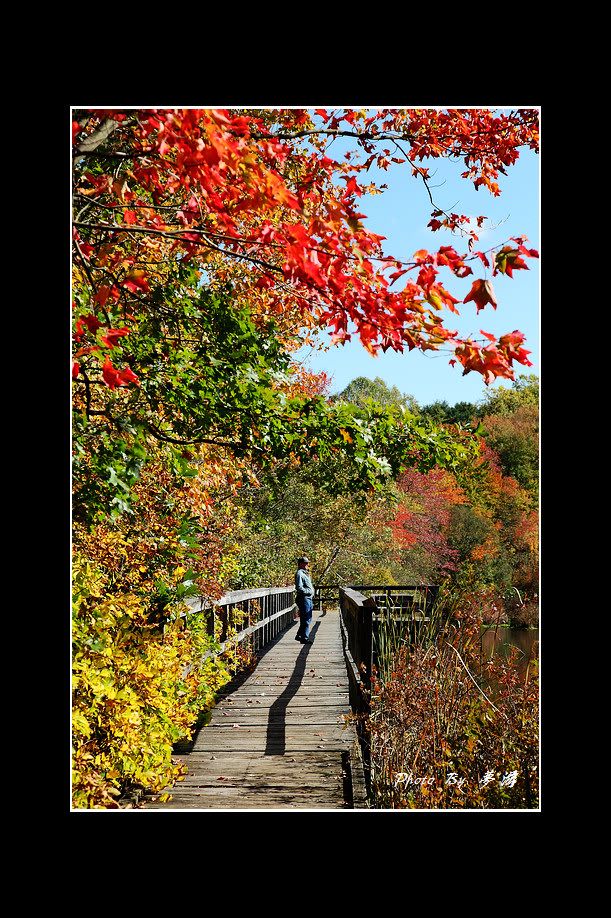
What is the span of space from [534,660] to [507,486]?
9.37 meters

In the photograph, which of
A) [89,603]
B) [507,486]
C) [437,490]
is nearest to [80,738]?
[89,603]

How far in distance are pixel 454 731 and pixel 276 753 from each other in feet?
5.13

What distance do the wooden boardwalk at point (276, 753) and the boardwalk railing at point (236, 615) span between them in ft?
1.96

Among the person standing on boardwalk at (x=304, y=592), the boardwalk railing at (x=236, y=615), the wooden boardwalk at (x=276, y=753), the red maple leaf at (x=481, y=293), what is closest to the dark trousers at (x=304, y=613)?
the person standing on boardwalk at (x=304, y=592)

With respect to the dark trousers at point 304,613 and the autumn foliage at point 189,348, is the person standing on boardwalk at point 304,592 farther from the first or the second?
the autumn foliage at point 189,348

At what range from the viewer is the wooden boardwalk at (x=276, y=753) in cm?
393

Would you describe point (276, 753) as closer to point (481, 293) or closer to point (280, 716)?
point (280, 716)

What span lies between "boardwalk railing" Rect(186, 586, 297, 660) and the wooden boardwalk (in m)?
0.60

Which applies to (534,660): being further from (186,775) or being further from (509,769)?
(186,775)

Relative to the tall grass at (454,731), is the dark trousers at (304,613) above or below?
below

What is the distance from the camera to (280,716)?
5699mm

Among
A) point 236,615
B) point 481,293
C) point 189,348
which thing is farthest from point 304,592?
point 481,293

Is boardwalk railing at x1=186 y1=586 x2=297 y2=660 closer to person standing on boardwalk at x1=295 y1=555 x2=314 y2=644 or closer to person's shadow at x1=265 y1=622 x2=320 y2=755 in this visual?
person standing on boardwalk at x1=295 y1=555 x2=314 y2=644
